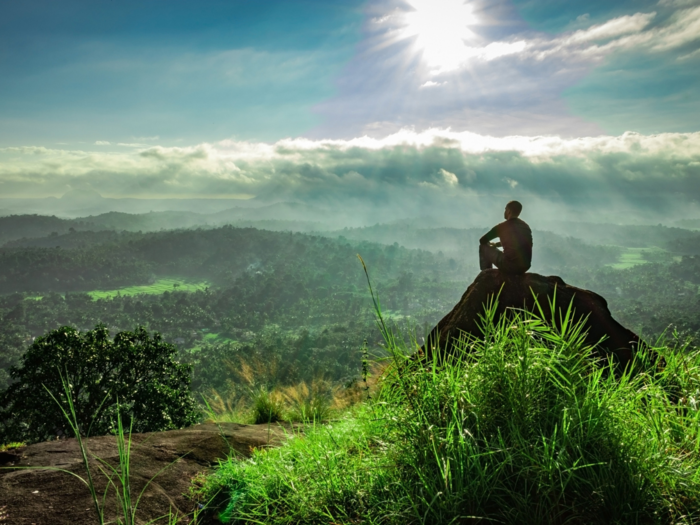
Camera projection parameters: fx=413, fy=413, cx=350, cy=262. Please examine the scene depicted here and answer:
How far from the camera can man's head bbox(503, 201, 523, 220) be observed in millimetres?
6980

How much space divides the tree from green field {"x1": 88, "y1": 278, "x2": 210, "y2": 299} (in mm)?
162128

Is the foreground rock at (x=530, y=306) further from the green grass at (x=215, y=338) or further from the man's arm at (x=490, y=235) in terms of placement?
the green grass at (x=215, y=338)

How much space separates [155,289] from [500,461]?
194705 millimetres

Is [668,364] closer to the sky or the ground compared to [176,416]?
closer to the sky

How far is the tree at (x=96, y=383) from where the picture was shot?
1316cm

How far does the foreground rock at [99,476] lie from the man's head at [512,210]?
5054mm

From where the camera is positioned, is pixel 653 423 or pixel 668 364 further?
pixel 668 364

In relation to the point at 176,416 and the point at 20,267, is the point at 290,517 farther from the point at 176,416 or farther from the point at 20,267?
the point at 20,267

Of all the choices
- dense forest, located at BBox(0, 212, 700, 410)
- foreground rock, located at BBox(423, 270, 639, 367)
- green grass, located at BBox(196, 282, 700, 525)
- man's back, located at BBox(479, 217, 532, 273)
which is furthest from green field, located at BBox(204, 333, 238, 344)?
green grass, located at BBox(196, 282, 700, 525)

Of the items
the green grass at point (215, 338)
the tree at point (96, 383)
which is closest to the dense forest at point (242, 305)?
the green grass at point (215, 338)

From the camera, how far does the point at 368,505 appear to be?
2.98 meters

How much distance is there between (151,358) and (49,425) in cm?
375

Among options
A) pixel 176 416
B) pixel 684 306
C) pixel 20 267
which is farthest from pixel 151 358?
pixel 20 267

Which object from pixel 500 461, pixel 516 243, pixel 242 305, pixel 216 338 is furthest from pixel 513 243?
pixel 242 305
